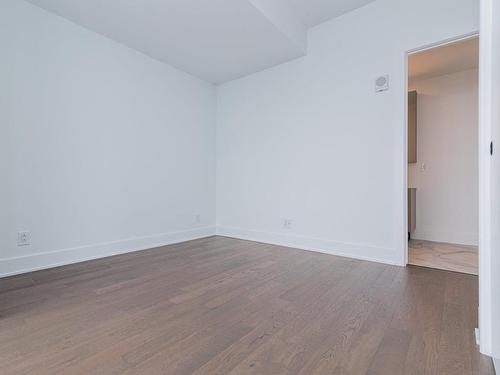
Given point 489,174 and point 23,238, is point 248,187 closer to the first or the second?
point 23,238

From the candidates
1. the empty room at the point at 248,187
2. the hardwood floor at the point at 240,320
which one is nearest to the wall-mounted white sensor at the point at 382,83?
the empty room at the point at 248,187

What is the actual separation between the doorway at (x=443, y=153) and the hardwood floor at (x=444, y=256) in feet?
0.04

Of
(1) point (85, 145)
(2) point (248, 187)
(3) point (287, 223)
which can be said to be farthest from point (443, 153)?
(1) point (85, 145)

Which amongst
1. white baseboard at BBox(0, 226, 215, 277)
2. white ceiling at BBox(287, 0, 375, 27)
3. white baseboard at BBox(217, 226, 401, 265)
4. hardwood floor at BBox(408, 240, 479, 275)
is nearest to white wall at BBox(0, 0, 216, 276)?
white baseboard at BBox(0, 226, 215, 277)

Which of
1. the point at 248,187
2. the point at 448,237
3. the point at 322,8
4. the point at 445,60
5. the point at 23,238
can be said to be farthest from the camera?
the point at 248,187

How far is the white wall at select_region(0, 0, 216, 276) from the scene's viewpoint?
2.36 meters

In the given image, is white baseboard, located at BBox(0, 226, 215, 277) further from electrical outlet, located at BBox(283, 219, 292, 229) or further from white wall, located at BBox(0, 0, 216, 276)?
electrical outlet, located at BBox(283, 219, 292, 229)

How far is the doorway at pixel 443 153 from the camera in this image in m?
3.56

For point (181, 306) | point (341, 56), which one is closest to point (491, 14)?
point (341, 56)

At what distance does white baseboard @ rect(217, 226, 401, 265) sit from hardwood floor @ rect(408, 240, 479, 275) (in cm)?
Answer: 32

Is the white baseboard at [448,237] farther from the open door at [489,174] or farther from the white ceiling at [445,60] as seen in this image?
the open door at [489,174]

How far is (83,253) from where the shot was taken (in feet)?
9.06

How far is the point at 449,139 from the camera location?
12.3 ft

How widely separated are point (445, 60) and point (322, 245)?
112 inches
